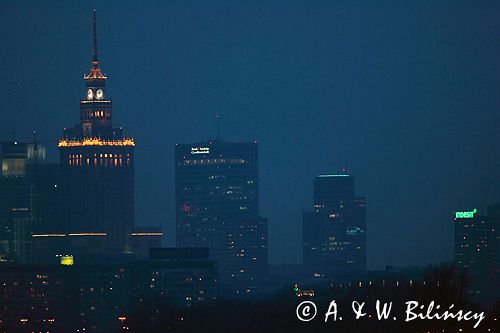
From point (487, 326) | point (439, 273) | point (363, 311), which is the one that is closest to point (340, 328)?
point (363, 311)

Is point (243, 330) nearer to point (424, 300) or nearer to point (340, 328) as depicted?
A: point (340, 328)

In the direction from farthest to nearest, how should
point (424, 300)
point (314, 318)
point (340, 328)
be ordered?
point (314, 318), point (340, 328), point (424, 300)

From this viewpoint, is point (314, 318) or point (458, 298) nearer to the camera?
point (458, 298)

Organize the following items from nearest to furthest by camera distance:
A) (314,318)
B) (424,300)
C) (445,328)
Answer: (445,328) → (424,300) → (314,318)

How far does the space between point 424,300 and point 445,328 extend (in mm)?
10314

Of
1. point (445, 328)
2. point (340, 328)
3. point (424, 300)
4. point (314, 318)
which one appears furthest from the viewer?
point (314, 318)

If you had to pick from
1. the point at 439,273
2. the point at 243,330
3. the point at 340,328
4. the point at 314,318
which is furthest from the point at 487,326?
the point at 243,330

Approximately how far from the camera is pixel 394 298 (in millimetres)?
182875

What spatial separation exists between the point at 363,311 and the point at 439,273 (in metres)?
15.4

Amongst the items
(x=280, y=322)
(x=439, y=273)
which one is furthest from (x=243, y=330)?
(x=439, y=273)

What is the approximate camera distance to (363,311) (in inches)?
6988

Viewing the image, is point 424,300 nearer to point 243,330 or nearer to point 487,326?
point 487,326

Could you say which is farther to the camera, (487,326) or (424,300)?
(424,300)

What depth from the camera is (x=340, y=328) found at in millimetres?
176125
